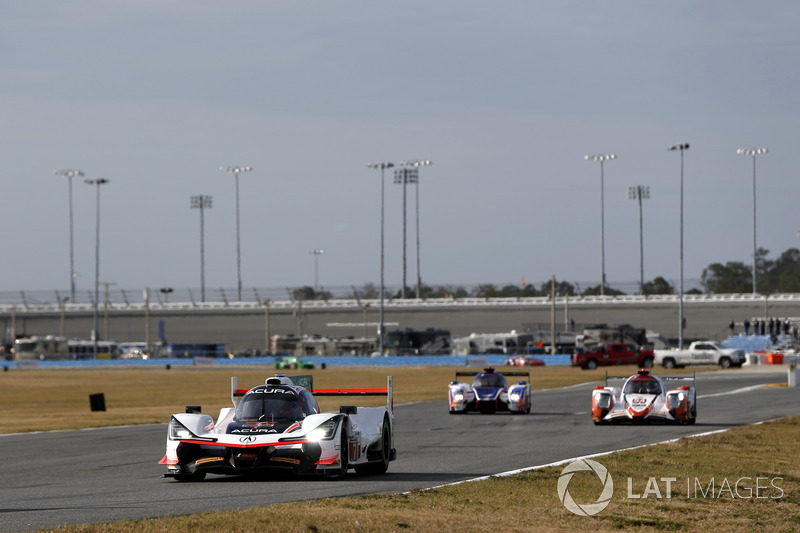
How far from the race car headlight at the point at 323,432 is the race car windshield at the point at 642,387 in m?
15.8

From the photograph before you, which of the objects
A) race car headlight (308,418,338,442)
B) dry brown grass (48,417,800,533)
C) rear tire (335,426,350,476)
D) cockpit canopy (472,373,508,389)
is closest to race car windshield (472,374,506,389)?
cockpit canopy (472,373,508,389)

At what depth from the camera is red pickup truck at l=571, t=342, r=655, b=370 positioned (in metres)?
77.4

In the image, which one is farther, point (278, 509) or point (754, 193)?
point (754, 193)

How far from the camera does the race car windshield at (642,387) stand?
30.3 meters

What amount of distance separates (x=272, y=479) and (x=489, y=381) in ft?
66.5

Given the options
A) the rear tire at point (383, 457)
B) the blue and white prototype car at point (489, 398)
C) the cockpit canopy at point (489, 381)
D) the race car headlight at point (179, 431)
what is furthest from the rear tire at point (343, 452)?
the cockpit canopy at point (489, 381)

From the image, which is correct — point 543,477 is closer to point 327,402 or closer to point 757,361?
point 327,402

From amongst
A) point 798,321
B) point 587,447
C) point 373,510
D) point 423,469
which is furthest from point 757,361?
point 373,510

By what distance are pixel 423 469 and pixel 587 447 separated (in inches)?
219

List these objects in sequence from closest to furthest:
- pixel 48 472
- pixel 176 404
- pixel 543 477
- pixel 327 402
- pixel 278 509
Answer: pixel 278 509 → pixel 543 477 → pixel 48 472 → pixel 327 402 → pixel 176 404

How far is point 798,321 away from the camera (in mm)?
112750

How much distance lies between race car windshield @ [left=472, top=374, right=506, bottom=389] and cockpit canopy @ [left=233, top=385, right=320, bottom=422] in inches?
769

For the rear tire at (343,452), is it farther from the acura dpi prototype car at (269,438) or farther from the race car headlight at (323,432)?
the race car headlight at (323,432)

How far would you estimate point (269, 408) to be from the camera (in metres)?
16.6
